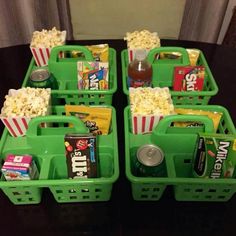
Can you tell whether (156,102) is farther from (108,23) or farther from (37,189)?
(108,23)

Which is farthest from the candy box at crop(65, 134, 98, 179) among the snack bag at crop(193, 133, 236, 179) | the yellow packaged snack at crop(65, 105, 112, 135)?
the snack bag at crop(193, 133, 236, 179)

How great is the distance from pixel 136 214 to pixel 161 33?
1698mm

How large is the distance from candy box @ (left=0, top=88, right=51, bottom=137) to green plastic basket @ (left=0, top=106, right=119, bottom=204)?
3 cm

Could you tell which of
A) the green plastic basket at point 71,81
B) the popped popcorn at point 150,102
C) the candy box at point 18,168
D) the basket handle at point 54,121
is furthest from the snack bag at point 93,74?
the candy box at point 18,168

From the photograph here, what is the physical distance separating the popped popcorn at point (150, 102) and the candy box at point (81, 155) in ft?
0.54

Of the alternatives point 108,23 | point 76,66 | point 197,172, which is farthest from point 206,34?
point 197,172

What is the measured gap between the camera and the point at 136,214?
2.18 ft

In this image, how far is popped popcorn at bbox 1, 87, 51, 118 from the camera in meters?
0.72

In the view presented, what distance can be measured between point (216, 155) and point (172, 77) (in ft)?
1.34

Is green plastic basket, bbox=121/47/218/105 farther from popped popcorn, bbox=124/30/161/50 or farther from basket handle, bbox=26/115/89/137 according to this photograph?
basket handle, bbox=26/115/89/137

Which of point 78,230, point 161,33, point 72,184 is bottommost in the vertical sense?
point 161,33

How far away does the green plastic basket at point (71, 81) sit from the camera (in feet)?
2.83

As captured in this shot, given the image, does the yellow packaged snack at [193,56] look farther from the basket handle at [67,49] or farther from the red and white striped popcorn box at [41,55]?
the red and white striped popcorn box at [41,55]

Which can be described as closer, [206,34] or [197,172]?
[197,172]
